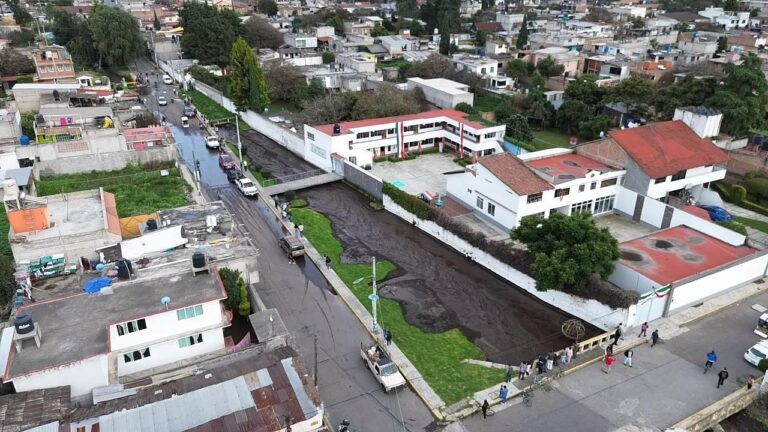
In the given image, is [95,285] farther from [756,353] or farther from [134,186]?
[756,353]

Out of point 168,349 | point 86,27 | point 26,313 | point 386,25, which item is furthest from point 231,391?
point 386,25

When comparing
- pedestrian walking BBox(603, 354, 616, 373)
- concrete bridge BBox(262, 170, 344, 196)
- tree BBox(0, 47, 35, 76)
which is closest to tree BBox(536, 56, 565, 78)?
concrete bridge BBox(262, 170, 344, 196)

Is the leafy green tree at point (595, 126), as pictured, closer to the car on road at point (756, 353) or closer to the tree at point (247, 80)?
the car on road at point (756, 353)

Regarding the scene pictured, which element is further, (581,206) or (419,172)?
(419,172)

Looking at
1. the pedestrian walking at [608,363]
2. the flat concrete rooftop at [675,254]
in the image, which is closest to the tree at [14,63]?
the flat concrete rooftop at [675,254]

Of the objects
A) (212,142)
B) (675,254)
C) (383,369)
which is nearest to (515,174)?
(675,254)

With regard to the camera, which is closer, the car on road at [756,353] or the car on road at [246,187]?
the car on road at [756,353]

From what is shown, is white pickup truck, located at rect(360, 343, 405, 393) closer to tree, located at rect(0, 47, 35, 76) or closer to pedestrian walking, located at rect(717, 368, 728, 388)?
pedestrian walking, located at rect(717, 368, 728, 388)
